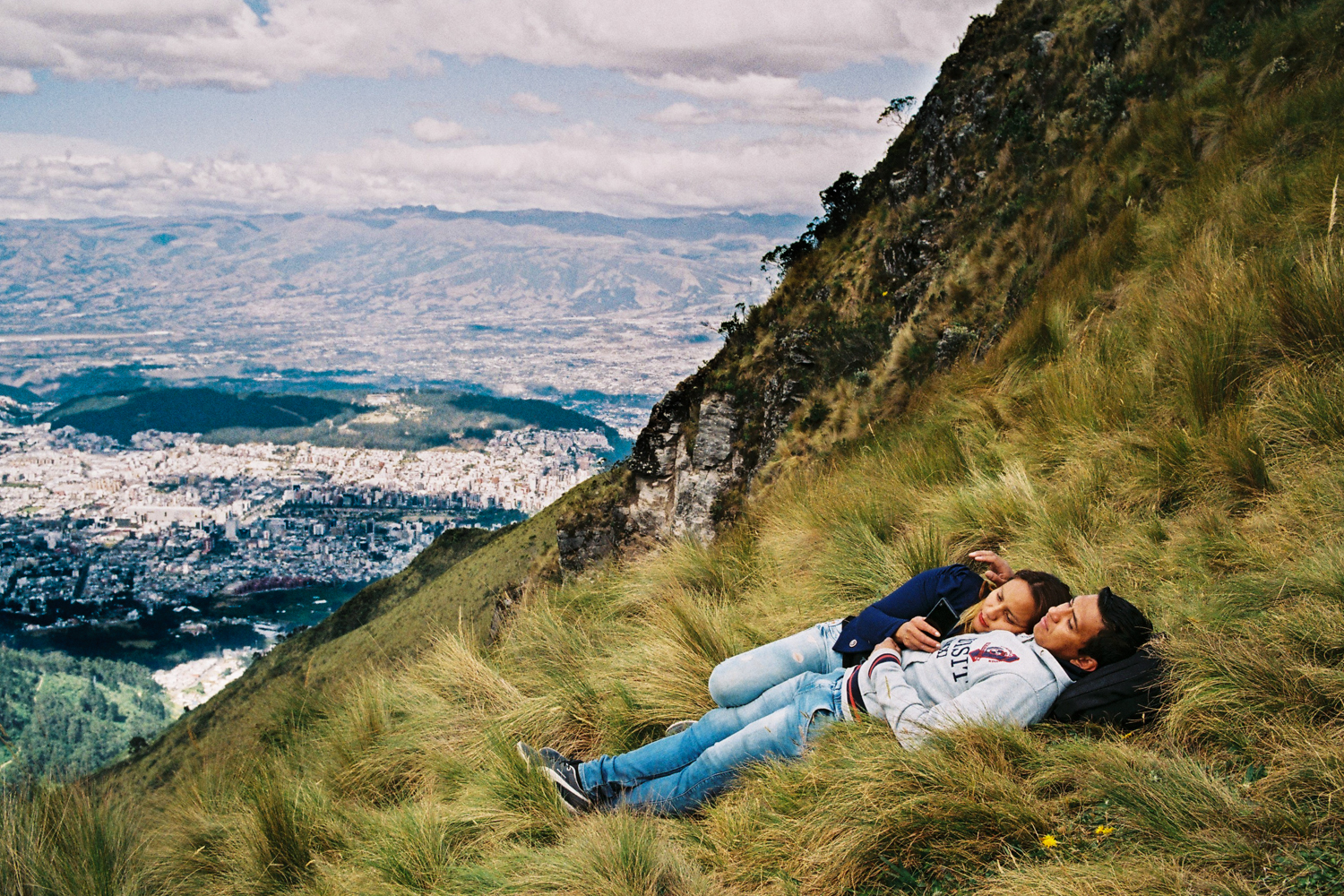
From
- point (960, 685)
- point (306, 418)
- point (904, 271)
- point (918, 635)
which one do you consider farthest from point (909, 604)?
point (306, 418)

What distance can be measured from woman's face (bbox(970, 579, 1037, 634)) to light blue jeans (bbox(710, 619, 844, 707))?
2.18 ft

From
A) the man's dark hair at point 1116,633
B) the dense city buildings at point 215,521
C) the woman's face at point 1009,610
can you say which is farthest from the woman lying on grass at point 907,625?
the dense city buildings at point 215,521

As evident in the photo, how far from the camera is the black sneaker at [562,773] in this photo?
11.3 feet

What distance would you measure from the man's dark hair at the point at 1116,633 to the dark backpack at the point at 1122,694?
0.21 feet

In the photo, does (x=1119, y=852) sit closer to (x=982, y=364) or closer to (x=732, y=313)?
(x=982, y=364)

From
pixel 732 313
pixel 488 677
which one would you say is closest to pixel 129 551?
pixel 732 313

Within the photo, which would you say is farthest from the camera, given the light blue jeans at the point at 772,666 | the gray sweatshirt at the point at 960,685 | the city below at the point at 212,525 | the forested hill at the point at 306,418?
the forested hill at the point at 306,418

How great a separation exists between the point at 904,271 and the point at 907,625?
45.9ft

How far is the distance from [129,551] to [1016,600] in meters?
137

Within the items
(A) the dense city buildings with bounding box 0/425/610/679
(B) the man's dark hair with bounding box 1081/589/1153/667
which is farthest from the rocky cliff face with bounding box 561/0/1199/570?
(A) the dense city buildings with bounding box 0/425/610/679

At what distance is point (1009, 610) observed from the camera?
3.18 metres

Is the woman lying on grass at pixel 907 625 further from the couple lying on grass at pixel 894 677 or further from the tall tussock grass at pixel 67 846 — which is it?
the tall tussock grass at pixel 67 846

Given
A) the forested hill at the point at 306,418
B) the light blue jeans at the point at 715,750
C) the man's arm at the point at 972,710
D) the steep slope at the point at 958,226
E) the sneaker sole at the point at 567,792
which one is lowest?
the forested hill at the point at 306,418

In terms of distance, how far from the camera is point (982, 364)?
269 inches
